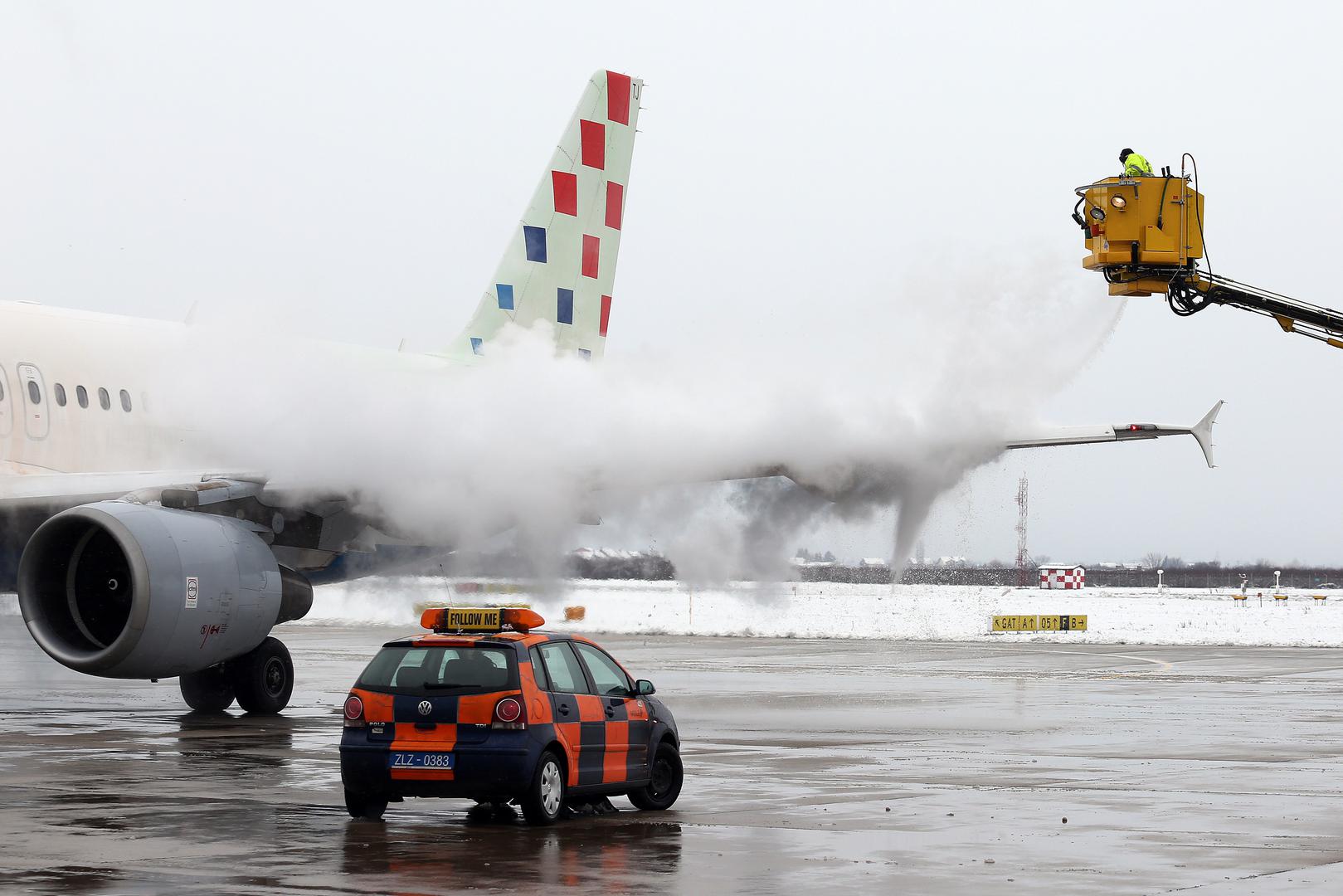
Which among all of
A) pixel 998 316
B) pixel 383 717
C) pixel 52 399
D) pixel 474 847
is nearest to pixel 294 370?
pixel 52 399

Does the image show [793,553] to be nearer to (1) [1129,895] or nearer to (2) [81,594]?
(2) [81,594]

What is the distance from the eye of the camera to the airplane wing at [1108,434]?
20.6 m

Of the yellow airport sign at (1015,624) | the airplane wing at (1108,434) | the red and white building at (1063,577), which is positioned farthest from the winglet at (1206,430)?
the red and white building at (1063,577)

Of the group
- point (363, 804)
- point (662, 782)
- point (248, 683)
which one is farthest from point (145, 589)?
point (662, 782)

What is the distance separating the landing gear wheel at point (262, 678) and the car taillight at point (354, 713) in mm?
8999

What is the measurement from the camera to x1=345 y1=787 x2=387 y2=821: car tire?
40.0 ft

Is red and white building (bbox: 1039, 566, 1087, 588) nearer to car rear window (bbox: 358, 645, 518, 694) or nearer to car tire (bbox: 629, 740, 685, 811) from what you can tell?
car tire (bbox: 629, 740, 685, 811)

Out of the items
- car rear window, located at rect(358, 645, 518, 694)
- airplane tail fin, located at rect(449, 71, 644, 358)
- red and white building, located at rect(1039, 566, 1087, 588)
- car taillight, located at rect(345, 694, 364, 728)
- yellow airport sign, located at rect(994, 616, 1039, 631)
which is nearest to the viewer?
car rear window, located at rect(358, 645, 518, 694)

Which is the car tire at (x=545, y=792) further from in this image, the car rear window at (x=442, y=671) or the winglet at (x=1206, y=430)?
the winglet at (x=1206, y=430)

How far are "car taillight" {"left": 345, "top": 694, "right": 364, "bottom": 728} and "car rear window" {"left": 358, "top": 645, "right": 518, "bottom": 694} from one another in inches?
5.4

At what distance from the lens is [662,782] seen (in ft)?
44.0

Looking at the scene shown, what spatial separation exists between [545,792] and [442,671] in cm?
118

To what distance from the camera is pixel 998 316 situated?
20.2 meters

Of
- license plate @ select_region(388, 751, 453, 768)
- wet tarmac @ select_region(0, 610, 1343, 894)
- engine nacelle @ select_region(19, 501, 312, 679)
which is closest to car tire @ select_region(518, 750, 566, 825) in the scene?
wet tarmac @ select_region(0, 610, 1343, 894)
